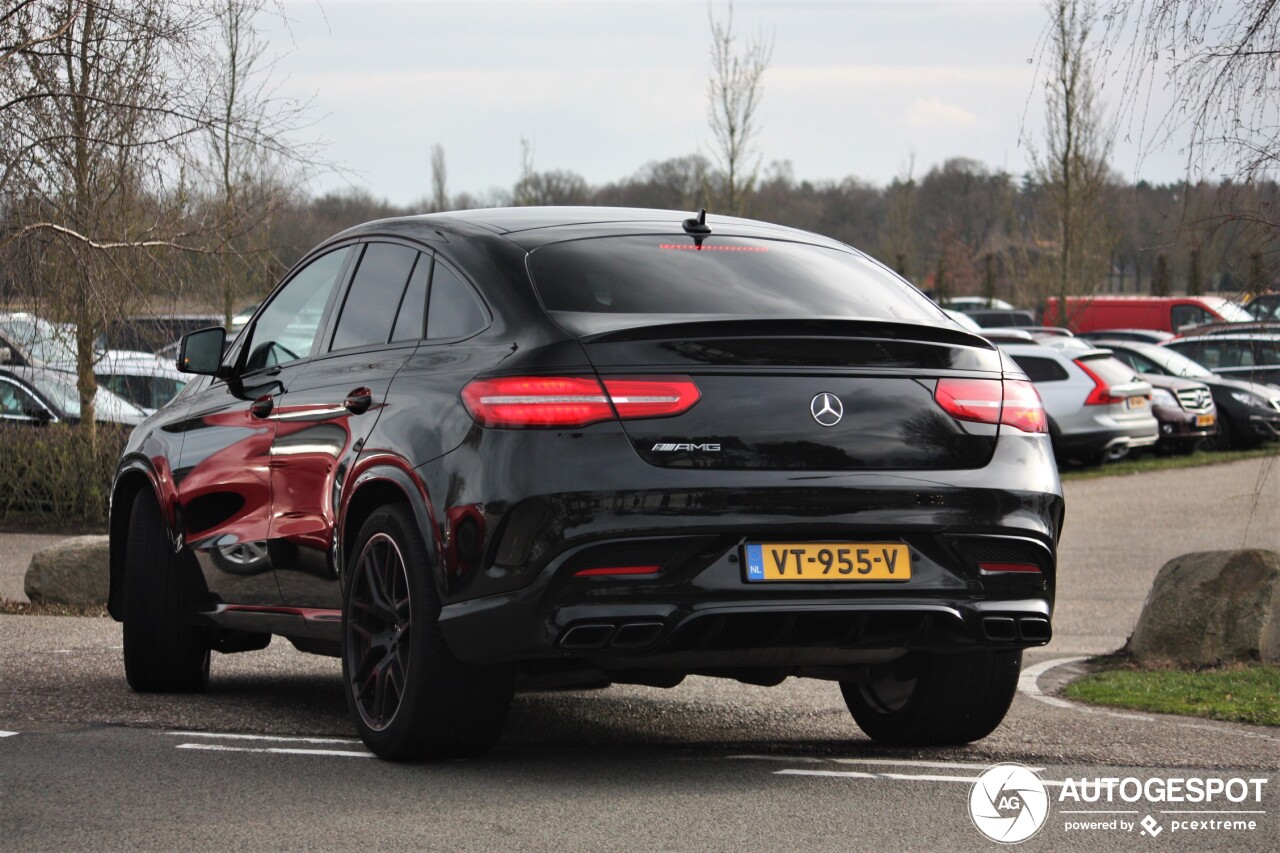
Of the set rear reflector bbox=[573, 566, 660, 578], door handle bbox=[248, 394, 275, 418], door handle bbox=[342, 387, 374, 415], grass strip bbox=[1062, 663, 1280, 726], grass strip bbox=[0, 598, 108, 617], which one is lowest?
grass strip bbox=[0, 598, 108, 617]

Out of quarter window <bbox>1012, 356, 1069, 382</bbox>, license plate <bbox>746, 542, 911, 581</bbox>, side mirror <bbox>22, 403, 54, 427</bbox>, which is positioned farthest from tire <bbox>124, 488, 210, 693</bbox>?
quarter window <bbox>1012, 356, 1069, 382</bbox>

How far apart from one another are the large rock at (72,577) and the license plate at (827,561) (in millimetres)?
7703

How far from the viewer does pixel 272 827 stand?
4.84 m

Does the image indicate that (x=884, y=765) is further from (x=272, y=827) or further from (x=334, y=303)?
(x=334, y=303)

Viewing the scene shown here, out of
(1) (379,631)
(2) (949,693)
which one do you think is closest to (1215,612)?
(2) (949,693)

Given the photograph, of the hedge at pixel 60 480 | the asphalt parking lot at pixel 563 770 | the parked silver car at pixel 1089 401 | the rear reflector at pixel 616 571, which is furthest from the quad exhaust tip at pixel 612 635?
the parked silver car at pixel 1089 401

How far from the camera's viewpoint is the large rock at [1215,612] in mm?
9000

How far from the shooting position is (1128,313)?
4494 cm

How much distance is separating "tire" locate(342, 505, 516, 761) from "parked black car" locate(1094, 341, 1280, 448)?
2168 cm

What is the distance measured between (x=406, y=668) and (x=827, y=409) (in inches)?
59.5

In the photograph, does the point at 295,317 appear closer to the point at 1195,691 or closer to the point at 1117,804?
the point at 1117,804

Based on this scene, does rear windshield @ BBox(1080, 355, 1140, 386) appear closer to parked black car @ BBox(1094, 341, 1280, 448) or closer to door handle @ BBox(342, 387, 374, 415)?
parked black car @ BBox(1094, 341, 1280, 448)

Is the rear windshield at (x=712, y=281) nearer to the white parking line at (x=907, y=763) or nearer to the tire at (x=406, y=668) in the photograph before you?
the tire at (x=406, y=668)

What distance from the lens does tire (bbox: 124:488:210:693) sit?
7.50 meters
